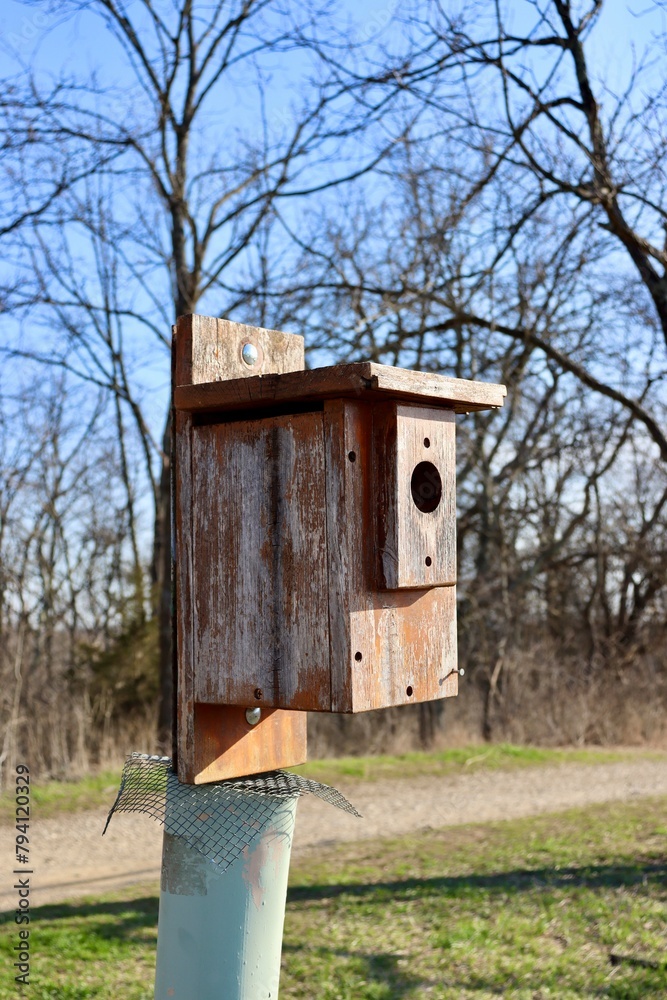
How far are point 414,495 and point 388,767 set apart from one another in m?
6.79

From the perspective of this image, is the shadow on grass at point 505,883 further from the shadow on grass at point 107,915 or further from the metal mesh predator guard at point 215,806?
the metal mesh predator guard at point 215,806

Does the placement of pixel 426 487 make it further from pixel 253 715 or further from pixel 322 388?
pixel 253 715

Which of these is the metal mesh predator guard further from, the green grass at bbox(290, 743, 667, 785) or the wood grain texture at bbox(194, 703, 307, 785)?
the green grass at bbox(290, 743, 667, 785)

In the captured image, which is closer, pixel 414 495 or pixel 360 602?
pixel 360 602

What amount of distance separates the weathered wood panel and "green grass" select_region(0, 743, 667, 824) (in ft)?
16.0

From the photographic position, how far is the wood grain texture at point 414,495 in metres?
2.12

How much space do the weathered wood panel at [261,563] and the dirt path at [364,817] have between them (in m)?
3.79

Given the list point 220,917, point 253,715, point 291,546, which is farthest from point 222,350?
point 220,917

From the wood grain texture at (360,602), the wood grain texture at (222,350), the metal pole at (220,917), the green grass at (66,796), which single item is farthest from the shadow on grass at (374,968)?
the green grass at (66,796)

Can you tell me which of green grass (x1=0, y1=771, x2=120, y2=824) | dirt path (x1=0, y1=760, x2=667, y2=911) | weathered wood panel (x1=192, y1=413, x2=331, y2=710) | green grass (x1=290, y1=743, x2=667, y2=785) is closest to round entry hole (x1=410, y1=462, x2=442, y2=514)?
weathered wood panel (x1=192, y1=413, x2=331, y2=710)

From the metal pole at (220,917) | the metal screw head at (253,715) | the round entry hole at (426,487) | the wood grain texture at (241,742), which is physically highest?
the round entry hole at (426,487)

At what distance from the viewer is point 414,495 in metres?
2.41

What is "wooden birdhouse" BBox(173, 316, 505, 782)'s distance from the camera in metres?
2.02

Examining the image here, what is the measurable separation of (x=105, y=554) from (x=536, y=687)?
25.4ft
